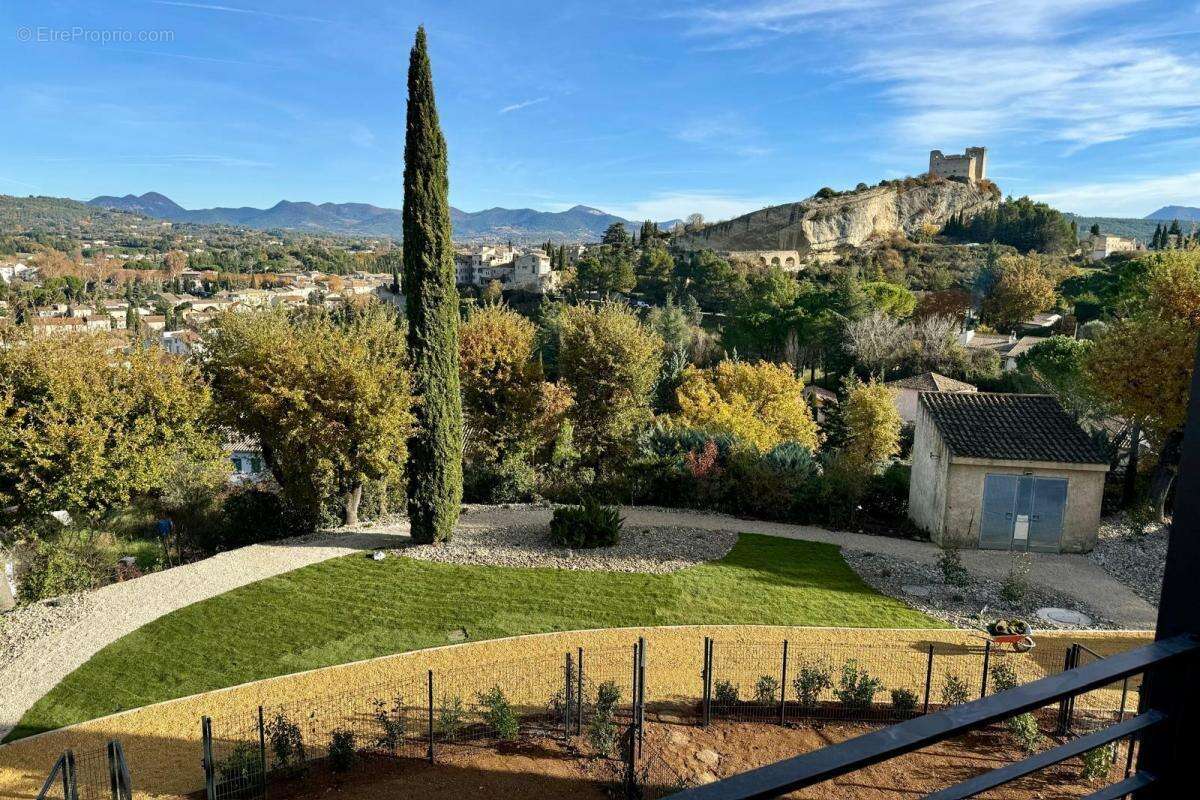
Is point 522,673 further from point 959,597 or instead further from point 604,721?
point 959,597

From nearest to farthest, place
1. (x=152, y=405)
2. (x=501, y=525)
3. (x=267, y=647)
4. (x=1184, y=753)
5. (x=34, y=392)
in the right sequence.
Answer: (x=1184, y=753)
(x=267, y=647)
(x=34, y=392)
(x=152, y=405)
(x=501, y=525)

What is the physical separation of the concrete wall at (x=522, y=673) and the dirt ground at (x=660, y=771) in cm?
103

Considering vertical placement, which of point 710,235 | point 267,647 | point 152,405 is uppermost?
point 710,235

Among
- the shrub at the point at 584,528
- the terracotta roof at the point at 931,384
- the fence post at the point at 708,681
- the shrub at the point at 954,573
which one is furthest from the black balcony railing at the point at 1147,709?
A: the terracotta roof at the point at 931,384

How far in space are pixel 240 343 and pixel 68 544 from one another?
6.56 m

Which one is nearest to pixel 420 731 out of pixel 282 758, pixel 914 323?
pixel 282 758

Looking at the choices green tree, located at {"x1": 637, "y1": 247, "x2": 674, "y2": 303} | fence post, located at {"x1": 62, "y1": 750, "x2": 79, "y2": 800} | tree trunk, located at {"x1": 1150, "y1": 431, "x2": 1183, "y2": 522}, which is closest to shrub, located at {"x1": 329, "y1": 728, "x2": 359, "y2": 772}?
fence post, located at {"x1": 62, "y1": 750, "x2": 79, "y2": 800}

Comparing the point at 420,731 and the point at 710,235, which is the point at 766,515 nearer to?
the point at 420,731

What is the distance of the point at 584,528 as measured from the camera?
15320 mm

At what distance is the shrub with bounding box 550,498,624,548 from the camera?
600 inches

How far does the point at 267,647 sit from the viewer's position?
11.0 metres

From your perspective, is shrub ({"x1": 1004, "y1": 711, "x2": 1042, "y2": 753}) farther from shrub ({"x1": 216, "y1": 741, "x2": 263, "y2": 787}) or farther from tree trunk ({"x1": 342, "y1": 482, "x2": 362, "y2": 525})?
tree trunk ({"x1": 342, "y1": 482, "x2": 362, "y2": 525})

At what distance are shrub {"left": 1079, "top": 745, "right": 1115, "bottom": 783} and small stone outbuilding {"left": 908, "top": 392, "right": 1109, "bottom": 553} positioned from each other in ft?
27.9

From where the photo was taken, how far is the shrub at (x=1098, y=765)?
741cm
